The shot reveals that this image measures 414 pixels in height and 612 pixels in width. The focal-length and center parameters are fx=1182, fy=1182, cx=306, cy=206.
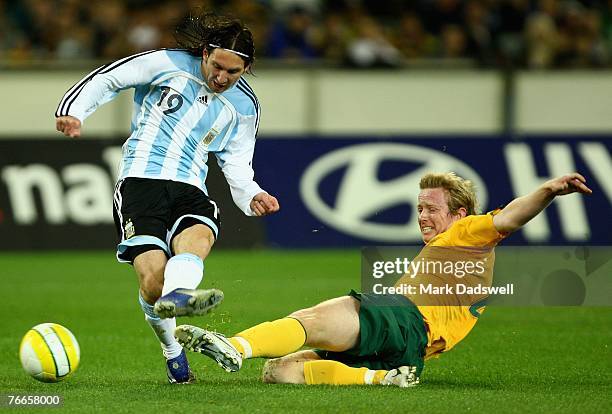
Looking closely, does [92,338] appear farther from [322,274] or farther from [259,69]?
[259,69]

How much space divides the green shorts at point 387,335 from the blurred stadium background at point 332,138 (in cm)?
198

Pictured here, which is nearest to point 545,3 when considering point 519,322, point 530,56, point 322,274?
point 530,56

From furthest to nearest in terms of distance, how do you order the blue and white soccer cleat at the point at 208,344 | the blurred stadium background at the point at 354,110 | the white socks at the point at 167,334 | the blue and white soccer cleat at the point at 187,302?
the blurred stadium background at the point at 354,110 < the white socks at the point at 167,334 < the blue and white soccer cleat at the point at 208,344 < the blue and white soccer cleat at the point at 187,302

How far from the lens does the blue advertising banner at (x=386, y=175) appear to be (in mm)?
13898

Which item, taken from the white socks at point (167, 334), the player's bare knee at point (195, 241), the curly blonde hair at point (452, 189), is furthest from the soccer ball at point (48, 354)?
the curly blonde hair at point (452, 189)

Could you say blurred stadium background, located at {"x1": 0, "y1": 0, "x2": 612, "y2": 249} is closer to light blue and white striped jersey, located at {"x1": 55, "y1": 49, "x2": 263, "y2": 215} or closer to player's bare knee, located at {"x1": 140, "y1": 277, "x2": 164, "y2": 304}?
light blue and white striped jersey, located at {"x1": 55, "y1": 49, "x2": 263, "y2": 215}

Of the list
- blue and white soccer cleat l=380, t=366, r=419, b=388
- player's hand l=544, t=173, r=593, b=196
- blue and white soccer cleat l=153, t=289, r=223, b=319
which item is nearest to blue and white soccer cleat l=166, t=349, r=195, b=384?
blue and white soccer cleat l=153, t=289, r=223, b=319

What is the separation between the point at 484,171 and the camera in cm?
1418

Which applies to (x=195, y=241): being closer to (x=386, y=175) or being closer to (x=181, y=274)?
(x=181, y=274)

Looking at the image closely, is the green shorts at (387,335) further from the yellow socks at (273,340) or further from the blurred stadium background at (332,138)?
the blurred stadium background at (332,138)

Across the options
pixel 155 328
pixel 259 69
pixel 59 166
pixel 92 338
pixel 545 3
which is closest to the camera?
pixel 155 328

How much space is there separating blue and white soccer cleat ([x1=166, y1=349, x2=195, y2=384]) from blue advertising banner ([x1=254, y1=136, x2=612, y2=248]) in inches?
303

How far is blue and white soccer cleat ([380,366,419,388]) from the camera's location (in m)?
6.00

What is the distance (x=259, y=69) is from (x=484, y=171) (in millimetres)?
3348
